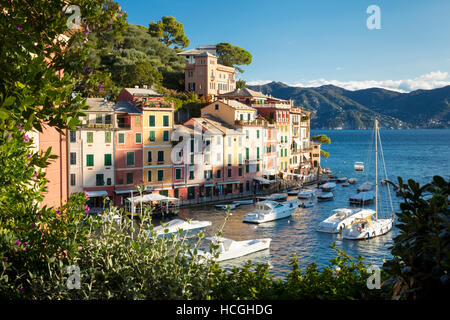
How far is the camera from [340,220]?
3962 centimetres

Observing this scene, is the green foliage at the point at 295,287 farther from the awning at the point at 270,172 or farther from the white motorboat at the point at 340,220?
the awning at the point at 270,172

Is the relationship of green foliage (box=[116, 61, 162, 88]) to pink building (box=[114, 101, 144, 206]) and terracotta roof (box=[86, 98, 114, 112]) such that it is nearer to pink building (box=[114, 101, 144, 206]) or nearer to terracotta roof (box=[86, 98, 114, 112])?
pink building (box=[114, 101, 144, 206])


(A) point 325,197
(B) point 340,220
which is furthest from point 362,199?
(B) point 340,220

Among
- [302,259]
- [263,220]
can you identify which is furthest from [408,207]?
[263,220]

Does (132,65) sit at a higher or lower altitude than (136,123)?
higher

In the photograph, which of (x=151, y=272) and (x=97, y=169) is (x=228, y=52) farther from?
(x=151, y=272)

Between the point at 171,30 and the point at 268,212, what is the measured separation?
6408 centimetres

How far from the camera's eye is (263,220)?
41.8 metres

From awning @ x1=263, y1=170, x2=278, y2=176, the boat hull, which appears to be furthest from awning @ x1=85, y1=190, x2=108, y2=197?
awning @ x1=263, y1=170, x2=278, y2=176

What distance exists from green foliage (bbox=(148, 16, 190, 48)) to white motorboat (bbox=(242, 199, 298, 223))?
6021 cm

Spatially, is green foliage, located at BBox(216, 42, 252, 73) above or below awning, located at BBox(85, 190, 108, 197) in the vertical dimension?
above

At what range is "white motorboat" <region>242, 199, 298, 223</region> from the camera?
4184cm

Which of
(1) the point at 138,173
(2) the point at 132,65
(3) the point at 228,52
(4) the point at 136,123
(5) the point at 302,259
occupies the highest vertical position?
(3) the point at 228,52

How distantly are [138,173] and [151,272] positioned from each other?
40383 mm
